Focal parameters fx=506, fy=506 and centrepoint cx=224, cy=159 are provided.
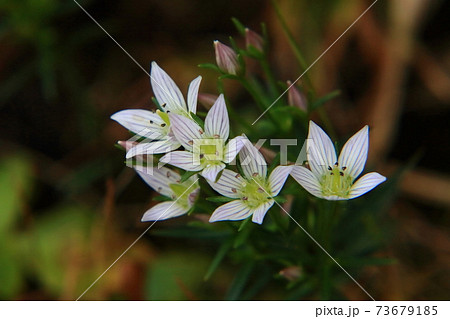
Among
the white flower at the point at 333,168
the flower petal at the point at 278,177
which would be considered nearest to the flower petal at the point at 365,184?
the white flower at the point at 333,168

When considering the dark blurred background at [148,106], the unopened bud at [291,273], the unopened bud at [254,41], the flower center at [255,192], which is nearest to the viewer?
the flower center at [255,192]

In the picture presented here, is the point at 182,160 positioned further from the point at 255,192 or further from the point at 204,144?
the point at 255,192

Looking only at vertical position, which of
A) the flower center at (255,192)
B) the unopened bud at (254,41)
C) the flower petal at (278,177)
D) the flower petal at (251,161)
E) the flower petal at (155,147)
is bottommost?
the flower center at (255,192)

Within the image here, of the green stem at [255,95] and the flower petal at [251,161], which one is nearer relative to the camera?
the flower petal at [251,161]

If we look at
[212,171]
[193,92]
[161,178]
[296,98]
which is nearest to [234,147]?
[212,171]

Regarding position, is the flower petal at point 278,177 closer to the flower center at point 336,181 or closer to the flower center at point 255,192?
the flower center at point 255,192
